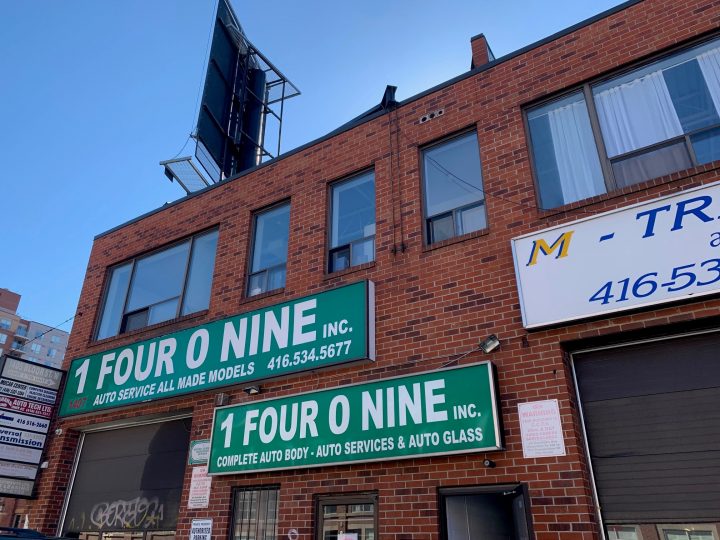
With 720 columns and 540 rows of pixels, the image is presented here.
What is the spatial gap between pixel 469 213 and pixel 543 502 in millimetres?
3793

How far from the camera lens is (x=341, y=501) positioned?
7.02 meters

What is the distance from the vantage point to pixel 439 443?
20.8 feet

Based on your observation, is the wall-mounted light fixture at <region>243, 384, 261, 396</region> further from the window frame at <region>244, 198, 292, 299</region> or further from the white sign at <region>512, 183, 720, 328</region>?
the white sign at <region>512, 183, 720, 328</region>

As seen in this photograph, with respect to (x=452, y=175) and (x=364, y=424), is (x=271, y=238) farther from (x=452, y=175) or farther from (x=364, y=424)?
(x=364, y=424)

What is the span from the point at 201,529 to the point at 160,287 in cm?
493

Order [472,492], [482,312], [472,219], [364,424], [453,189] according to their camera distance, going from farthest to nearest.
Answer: [453,189], [472,219], [364,424], [482,312], [472,492]

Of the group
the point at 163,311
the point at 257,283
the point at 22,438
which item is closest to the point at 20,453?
the point at 22,438

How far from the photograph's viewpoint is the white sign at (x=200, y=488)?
819cm

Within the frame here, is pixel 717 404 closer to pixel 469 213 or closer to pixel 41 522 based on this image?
pixel 469 213

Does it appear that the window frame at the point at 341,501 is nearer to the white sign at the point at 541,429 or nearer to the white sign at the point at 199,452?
the white sign at the point at 541,429

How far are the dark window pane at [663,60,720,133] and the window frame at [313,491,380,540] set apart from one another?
5.71 metres

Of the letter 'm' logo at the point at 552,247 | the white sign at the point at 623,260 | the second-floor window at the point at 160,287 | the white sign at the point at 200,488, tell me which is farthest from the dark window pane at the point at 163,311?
the letter 'm' logo at the point at 552,247

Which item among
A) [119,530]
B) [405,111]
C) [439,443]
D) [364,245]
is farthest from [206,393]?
[405,111]

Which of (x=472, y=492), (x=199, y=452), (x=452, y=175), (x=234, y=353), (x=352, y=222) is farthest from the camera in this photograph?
(x=352, y=222)
